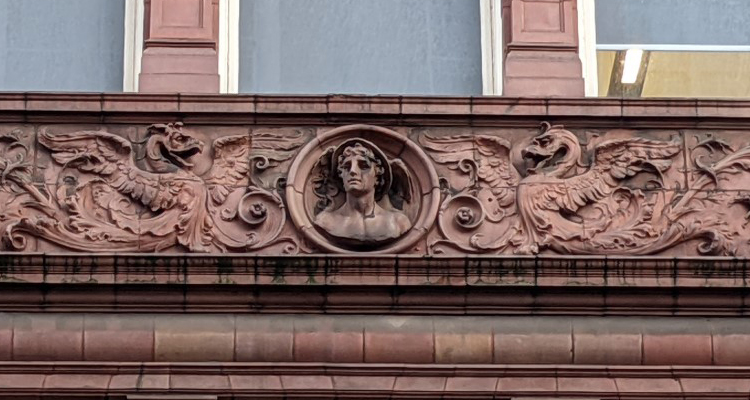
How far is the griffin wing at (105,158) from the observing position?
20.8 metres

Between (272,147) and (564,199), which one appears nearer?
(564,199)

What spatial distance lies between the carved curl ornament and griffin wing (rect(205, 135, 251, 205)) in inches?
0.5

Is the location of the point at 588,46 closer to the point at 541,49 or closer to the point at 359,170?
the point at 541,49

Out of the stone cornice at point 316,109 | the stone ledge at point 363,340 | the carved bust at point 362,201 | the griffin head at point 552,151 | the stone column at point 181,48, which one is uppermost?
the stone column at point 181,48

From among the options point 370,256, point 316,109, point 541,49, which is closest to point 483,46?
point 541,49

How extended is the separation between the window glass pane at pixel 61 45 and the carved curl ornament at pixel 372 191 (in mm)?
1362

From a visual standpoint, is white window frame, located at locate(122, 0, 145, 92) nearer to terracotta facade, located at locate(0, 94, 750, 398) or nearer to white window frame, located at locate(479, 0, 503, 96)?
terracotta facade, located at locate(0, 94, 750, 398)

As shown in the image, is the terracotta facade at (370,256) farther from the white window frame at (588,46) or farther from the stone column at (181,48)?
the white window frame at (588,46)

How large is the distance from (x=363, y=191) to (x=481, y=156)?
1.14 meters

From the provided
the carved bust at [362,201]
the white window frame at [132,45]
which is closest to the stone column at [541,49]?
the carved bust at [362,201]

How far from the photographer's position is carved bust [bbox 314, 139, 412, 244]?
67.6ft

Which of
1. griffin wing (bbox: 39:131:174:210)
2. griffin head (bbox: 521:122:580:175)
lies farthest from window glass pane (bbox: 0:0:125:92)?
griffin head (bbox: 521:122:580:175)

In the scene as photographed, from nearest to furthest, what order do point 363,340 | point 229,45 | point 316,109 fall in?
point 363,340
point 316,109
point 229,45

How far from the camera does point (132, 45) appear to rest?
22312mm
